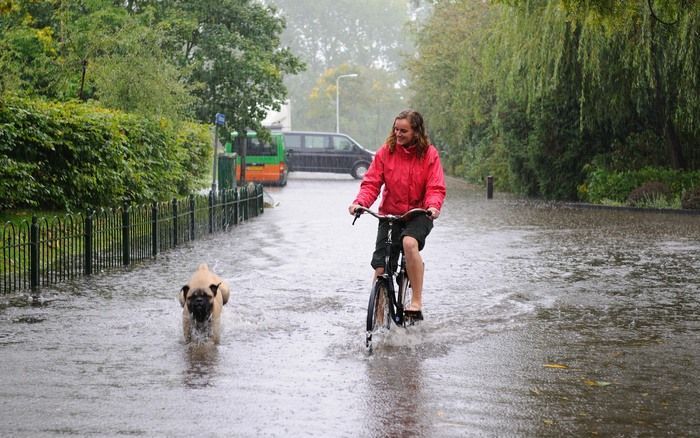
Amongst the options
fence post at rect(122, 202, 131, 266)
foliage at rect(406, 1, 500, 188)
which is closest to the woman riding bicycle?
fence post at rect(122, 202, 131, 266)

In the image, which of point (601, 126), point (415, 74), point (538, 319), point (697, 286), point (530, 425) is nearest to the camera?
point (530, 425)

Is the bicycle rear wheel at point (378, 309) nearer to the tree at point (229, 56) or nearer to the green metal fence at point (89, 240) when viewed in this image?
the green metal fence at point (89, 240)

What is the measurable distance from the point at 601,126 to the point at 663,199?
474 centimetres

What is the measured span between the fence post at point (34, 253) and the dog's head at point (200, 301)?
3.65 m

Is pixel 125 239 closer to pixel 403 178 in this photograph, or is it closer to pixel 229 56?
pixel 403 178

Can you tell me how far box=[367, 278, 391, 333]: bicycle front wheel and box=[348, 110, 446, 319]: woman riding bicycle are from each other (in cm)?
18

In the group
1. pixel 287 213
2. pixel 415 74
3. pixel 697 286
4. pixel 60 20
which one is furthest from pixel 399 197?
pixel 415 74

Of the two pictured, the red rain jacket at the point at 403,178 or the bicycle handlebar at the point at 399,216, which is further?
the red rain jacket at the point at 403,178

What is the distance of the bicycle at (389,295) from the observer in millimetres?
8062

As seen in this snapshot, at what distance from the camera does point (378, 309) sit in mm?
8266

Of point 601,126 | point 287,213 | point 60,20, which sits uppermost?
point 60,20

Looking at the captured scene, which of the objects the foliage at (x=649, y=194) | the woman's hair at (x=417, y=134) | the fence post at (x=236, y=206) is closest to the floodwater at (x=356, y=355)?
the woman's hair at (x=417, y=134)

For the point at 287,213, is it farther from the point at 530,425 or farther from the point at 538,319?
the point at 530,425

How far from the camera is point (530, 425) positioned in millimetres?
6000
